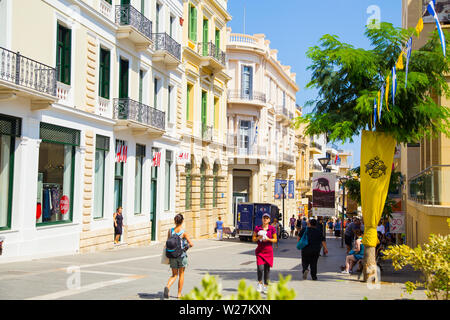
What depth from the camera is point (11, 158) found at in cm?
1534

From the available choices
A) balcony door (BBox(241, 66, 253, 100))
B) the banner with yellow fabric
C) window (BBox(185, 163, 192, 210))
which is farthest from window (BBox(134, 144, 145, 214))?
balcony door (BBox(241, 66, 253, 100))

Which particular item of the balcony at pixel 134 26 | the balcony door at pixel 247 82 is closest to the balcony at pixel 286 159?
the balcony door at pixel 247 82

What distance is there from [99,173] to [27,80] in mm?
6349

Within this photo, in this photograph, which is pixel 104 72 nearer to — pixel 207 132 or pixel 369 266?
pixel 369 266

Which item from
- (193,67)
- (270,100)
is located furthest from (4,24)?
(270,100)

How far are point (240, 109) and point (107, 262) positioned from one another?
3017 centimetres

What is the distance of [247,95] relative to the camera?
4544cm

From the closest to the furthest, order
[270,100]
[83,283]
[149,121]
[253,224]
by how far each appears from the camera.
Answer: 1. [83,283]
2. [149,121]
3. [253,224]
4. [270,100]

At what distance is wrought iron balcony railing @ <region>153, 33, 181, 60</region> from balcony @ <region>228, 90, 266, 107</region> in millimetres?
16467

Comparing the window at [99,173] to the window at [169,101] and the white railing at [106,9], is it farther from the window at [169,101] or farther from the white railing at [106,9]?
the window at [169,101]

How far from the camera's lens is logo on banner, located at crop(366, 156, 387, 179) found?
534 inches


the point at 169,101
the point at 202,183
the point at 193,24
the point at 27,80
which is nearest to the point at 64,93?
the point at 27,80

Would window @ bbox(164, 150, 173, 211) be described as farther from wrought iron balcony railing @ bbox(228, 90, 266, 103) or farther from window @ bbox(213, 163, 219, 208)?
wrought iron balcony railing @ bbox(228, 90, 266, 103)
